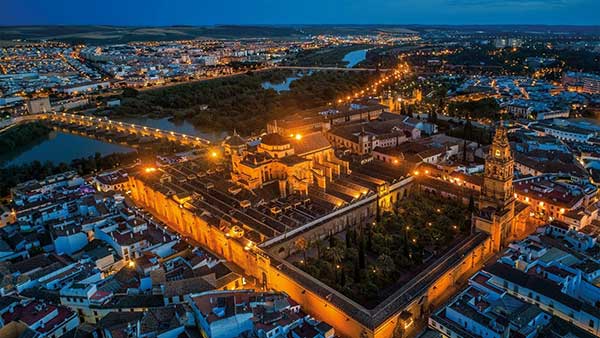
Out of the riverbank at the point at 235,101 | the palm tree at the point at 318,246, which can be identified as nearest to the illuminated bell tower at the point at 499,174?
the palm tree at the point at 318,246

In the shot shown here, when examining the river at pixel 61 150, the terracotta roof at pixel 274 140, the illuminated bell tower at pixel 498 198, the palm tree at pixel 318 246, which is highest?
the terracotta roof at pixel 274 140

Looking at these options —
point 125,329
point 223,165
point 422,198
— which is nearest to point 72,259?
point 125,329

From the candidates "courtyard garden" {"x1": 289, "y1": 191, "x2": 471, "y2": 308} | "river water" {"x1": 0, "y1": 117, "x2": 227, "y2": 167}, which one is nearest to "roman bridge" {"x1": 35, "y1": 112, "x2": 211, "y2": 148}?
"river water" {"x1": 0, "y1": 117, "x2": 227, "y2": 167}

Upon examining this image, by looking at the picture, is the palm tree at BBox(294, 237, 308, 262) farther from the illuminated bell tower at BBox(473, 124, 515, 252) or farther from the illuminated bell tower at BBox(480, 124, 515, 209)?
the illuminated bell tower at BBox(480, 124, 515, 209)

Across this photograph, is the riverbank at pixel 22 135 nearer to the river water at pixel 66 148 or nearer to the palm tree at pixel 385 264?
the river water at pixel 66 148

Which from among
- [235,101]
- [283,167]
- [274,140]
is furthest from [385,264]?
[235,101]

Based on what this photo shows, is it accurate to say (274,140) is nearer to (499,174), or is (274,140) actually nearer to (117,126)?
(499,174)

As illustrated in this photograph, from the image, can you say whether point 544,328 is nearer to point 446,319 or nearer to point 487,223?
A: point 446,319
